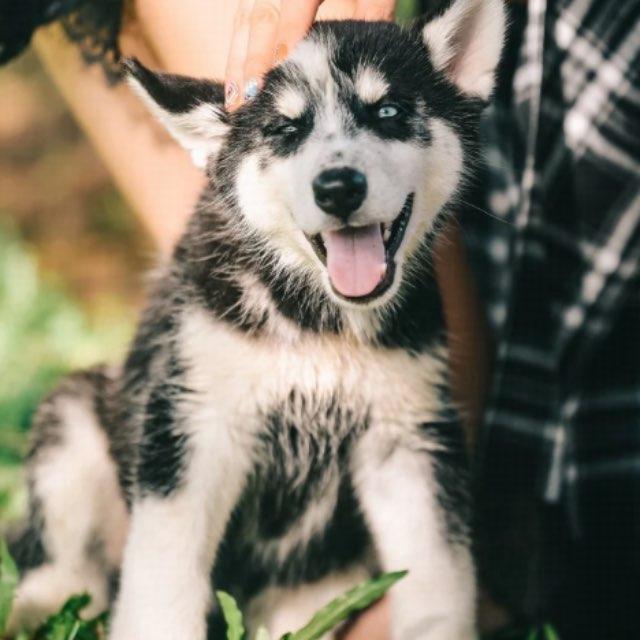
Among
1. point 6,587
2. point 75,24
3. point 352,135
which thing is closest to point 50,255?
point 75,24

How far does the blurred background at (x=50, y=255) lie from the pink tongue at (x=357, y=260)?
169 cm

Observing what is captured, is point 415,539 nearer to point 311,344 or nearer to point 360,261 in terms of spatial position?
point 311,344

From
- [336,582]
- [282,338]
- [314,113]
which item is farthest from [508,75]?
[336,582]

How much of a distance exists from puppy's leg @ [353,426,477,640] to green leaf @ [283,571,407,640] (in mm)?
Result: 136

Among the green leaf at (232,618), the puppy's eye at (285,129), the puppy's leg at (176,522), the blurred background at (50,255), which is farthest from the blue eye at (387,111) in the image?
the blurred background at (50,255)

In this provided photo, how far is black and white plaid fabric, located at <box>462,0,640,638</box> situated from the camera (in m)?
2.53

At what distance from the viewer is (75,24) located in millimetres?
2779

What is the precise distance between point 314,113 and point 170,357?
605mm

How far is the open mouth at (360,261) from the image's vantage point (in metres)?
2.03

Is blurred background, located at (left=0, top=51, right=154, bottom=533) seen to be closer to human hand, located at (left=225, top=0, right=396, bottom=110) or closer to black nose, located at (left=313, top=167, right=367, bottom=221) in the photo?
human hand, located at (left=225, top=0, right=396, bottom=110)

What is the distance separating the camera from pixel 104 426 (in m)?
2.72

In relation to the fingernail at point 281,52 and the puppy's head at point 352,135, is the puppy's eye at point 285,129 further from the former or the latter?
the fingernail at point 281,52

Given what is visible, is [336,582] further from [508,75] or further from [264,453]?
[508,75]

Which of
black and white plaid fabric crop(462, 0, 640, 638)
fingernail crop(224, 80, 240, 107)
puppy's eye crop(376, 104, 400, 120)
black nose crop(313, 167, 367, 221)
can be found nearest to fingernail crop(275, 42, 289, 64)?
fingernail crop(224, 80, 240, 107)
